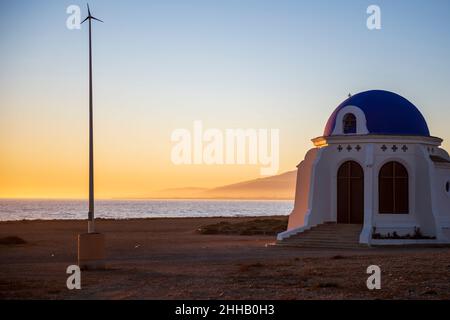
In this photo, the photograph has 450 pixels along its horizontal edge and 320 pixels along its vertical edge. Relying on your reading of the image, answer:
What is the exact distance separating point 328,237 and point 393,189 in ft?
12.9

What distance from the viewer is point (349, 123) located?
31.5 m

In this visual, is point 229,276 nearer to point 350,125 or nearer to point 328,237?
point 328,237

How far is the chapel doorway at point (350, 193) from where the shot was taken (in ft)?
101

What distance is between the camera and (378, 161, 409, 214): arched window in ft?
99.2

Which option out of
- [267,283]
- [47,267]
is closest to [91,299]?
[267,283]

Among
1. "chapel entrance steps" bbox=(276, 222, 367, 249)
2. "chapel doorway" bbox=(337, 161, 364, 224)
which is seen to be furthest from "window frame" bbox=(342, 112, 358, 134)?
"chapel entrance steps" bbox=(276, 222, 367, 249)

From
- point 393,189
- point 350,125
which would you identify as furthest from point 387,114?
point 393,189

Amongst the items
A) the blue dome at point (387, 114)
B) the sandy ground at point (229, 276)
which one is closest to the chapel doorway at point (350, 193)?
the blue dome at point (387, 114)

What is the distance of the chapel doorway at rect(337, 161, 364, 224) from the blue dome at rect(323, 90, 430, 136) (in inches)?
79.7

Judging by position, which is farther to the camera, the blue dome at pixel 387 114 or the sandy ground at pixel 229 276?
the blue dome at pixel 387 114

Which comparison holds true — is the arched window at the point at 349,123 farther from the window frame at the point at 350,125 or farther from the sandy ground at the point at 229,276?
the sandy ground at the point at 229,276

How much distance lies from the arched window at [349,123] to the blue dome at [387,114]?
58cm

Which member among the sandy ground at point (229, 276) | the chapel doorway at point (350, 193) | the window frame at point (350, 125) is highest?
the window frame at point (350, 125)
